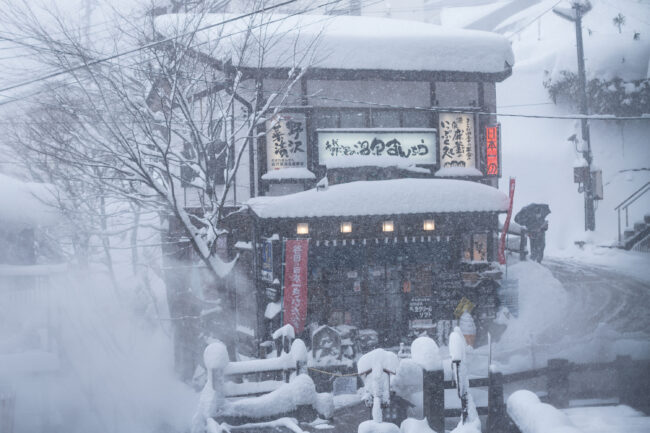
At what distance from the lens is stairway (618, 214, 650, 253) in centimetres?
2259

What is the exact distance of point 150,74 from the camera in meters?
13.1

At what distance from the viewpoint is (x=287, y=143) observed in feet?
51.9

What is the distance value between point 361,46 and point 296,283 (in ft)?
26.4

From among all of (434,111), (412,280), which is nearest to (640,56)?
(434,111)

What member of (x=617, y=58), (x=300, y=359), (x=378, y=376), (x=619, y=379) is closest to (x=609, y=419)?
(x=619, y=379)

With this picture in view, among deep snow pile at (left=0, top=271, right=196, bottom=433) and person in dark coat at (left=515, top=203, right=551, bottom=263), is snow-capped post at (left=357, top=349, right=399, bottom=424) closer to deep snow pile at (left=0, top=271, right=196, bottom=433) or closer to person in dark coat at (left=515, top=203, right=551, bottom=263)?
deep snow pile at (left=0, top=271, right=196, bottom=433)

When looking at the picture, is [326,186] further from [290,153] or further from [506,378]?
[506,378]

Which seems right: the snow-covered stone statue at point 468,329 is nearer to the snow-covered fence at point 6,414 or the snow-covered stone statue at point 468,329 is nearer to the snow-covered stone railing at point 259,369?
the snow-covered stone railing at point 259,369

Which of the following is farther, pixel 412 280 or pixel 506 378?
pixel 412 280

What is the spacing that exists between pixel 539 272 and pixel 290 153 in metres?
11.3

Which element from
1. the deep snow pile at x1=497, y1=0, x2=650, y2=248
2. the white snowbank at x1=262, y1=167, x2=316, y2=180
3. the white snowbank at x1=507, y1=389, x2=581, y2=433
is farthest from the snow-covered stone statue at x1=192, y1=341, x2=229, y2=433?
the deep snow pile at x1=497, y1=0, x2=650, y2=248

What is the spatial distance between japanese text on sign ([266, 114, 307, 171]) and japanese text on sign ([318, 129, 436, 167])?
62 cm

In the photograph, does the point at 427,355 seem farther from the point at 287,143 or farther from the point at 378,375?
the point at 287,143

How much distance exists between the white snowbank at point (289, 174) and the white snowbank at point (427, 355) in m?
8.97
